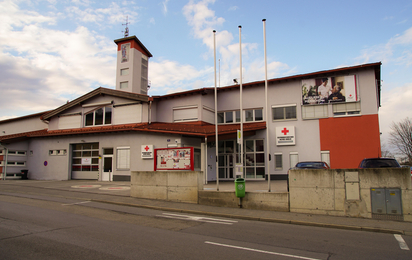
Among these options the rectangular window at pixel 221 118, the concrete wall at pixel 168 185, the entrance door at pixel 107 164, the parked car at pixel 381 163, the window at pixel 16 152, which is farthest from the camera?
the window at pixel 16 152

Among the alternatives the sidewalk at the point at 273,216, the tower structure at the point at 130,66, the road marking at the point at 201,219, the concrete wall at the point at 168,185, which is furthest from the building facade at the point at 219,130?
the tower structure at the point at 130,66

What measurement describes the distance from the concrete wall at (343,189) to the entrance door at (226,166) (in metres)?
11.6

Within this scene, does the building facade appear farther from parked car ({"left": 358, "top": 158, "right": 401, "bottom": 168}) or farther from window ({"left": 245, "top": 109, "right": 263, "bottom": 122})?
parked car ({"left": 358, "top": 158, "right": 401, "bottom": 168})

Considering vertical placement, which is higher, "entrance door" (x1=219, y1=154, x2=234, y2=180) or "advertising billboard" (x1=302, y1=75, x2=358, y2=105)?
"advertising billboard" (x1=302, y1=75, x2=358, y2=105)

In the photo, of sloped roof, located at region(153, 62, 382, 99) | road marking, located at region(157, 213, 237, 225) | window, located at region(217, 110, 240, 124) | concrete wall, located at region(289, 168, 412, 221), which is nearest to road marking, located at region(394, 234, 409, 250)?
concrete wall, located at region(289, 168, 412, 221)

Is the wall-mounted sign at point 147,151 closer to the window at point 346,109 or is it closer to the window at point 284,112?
the window at point 284,112

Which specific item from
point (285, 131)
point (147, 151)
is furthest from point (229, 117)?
point (147, 151)

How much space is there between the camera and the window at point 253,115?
23.0 meters

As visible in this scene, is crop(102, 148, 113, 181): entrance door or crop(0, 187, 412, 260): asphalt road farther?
crop(102, 148, 113, 181): entrance door

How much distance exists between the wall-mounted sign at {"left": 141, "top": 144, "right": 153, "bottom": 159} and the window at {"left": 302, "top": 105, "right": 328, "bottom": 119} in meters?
11.8

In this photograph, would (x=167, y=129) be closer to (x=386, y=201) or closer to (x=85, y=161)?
(x=85, y=161)

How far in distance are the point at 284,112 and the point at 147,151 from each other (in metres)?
11.0

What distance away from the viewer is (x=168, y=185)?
1345cm

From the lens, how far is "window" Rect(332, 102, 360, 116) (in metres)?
20.1
